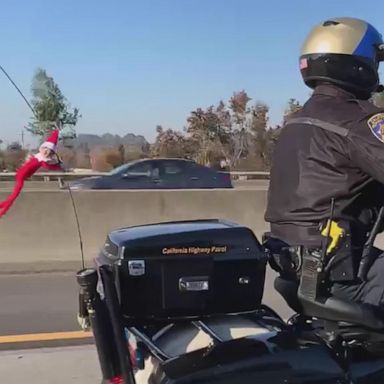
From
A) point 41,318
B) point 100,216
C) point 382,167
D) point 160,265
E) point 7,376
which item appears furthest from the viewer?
point 100,216

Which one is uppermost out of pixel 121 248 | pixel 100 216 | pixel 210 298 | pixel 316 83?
pixel 316 83

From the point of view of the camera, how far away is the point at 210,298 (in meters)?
2.85

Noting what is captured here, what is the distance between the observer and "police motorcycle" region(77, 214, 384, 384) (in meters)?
2.50

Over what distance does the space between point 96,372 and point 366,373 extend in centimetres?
287

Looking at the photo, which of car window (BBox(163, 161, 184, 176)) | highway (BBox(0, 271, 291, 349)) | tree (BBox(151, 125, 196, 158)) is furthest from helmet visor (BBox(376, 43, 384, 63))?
tree (BBox(151, 125, 196, 158))

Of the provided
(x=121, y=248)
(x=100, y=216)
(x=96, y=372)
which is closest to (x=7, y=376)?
(x=96, y=372)

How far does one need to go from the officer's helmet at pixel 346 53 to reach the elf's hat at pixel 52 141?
1091 mm

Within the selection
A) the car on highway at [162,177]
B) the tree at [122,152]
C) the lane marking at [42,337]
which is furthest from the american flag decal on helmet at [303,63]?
the tree at [122,152]

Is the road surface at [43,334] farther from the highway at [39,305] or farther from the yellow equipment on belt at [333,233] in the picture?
the yellow equipment on belt at [333,233]

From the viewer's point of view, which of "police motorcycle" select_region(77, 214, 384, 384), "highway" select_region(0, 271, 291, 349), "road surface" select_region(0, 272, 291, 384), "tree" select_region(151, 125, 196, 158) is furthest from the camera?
"tree" select_region(151, 125, 196, 158)

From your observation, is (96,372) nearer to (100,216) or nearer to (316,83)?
(316,83)

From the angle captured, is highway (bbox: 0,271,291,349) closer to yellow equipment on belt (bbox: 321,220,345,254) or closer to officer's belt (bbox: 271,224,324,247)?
officer's belt (bbox: 271,224,324,247)

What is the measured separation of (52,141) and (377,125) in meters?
1.26

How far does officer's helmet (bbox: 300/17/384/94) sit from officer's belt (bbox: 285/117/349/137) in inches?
7.5
